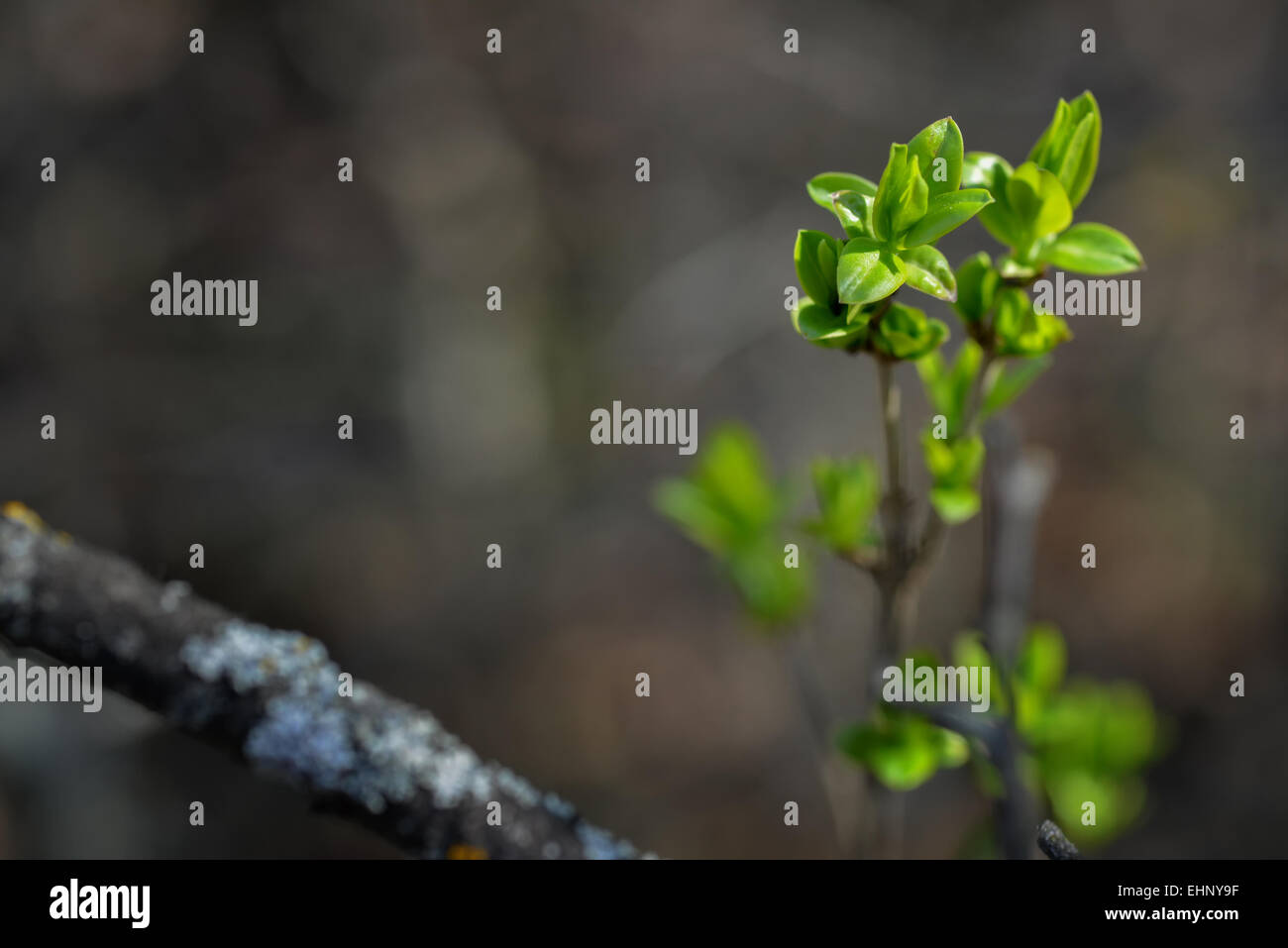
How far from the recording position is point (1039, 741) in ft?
3.38

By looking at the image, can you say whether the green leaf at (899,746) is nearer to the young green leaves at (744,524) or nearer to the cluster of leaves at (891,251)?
the young green leaves at (744,524)

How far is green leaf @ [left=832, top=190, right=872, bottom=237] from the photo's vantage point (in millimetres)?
637

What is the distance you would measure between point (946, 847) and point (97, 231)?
3106 mm

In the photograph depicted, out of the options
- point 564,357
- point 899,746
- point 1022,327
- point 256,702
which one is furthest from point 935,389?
point 564,357

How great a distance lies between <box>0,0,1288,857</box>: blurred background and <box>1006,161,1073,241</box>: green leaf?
2.07m

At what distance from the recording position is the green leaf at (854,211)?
637 millimetres

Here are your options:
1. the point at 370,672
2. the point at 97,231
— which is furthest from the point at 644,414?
the point at 97,231

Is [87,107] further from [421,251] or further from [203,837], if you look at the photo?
[203,837]

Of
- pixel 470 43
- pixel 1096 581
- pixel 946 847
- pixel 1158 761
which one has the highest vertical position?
pixel 470 43

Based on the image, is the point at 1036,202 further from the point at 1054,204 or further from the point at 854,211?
the point at 854,211

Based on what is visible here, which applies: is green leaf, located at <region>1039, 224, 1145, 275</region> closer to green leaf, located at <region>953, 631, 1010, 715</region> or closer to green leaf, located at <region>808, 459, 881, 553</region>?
green leaf, located at <region>808, 459, 881, 553</region>

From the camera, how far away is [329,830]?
267cm

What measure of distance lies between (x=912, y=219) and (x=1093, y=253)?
171mm
